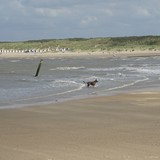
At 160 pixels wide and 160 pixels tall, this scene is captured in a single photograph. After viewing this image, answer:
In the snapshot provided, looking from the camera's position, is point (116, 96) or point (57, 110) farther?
point (116, 96)

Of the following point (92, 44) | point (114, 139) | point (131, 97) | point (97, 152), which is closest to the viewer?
point (97, 152)

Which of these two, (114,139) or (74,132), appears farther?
(74,132)

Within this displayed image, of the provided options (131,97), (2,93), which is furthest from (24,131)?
(2,93)

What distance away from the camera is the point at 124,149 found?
7.22m

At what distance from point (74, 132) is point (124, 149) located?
6.04ft

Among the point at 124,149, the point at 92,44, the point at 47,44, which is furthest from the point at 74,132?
the point at 47,44

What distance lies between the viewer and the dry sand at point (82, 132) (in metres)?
6.98

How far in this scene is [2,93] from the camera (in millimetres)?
17969

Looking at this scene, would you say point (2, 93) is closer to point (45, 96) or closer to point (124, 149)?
point (45, 96)

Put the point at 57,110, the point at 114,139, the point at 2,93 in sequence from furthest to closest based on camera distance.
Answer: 1. the point at 2,93
2. the point at 57,110
3. the point at 114,139

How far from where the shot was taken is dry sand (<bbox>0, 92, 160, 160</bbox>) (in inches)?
275

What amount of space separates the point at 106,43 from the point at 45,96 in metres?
92.8

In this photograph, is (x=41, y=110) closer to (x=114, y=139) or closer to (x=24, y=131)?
(x=24, y=131)

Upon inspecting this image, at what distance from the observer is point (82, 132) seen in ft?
29.1
